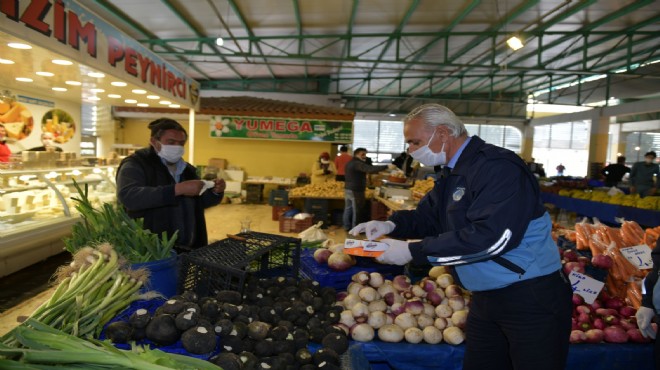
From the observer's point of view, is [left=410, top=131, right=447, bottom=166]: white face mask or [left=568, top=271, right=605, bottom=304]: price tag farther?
[left=568, top=271, right=605, bottom=304]: price tag

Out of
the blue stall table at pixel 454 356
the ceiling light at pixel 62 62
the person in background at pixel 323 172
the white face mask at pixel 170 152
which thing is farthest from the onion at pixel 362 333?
the person in background at pixel 323 172

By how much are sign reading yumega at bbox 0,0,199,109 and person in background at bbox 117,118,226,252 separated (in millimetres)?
1686

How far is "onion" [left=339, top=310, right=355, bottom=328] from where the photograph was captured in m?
2.76

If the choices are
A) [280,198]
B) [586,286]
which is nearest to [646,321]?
[586,286]

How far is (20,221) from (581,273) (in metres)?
6.40

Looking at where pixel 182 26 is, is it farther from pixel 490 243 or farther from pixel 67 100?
pixel 490 243

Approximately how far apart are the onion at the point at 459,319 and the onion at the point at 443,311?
33mm

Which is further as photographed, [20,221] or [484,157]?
[20,221]

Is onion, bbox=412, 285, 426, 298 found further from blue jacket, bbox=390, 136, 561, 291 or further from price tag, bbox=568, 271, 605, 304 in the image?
price tag, bbox=568, 271, 605, 304

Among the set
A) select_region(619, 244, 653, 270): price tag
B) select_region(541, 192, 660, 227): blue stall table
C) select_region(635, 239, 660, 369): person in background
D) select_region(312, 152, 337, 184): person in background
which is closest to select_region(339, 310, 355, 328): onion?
select_region(635, 239, 660, 369): person in background

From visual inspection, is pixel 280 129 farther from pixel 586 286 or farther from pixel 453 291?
pixel 586 286

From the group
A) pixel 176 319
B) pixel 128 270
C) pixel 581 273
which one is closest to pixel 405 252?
pixel 176 319

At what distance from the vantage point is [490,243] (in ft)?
6.72

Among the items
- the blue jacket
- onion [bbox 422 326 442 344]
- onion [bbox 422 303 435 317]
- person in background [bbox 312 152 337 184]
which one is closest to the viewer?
the blue jacket
